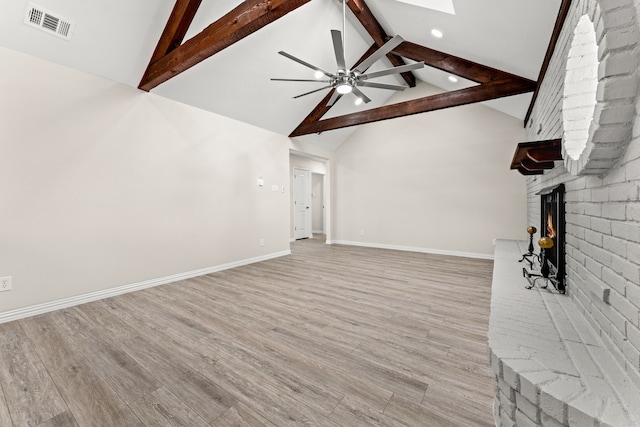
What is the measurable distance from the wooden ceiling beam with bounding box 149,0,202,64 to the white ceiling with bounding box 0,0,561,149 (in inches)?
2.5

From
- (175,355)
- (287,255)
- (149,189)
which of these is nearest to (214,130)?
(149,189)

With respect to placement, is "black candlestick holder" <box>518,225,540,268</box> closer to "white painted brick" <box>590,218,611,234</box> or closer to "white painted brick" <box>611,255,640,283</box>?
"white painted brick" <box>590,218,611,234</box>

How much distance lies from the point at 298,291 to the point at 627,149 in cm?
285

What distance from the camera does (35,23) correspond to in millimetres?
2344

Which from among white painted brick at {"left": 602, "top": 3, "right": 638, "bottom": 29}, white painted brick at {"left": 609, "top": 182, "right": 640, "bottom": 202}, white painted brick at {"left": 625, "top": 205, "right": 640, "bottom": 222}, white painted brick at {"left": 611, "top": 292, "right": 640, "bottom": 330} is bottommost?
white painted brick at {"left": 611, "top": 292, "right": 640, "bottom": 330}

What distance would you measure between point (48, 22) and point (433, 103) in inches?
180

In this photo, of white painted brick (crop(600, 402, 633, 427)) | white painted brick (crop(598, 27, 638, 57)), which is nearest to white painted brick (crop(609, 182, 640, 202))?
white painted brick (crop(598, 27, 638, 57))

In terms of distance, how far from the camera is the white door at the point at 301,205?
303 inches

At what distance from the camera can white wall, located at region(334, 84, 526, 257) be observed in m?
4.83

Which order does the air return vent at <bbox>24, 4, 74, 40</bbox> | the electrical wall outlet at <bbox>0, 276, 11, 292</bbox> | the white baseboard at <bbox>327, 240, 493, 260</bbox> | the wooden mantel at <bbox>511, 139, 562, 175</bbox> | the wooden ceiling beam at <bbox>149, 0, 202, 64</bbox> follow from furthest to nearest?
the white baseboard at <bbox>327, 240, 493, 260</bbox>
the wooden ceiling beam at <bbox>149, 0, 202, 64</bbox>
the electrical wall outlet at <bbox>0, 276, 11, 292</bbox>
the air return vent at <bbox>24, 4, 74, 40</bbox>
the wooden mantel at <bbox>511, 139, 562, 175</bbox>

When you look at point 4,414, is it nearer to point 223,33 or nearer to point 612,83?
point 223,33

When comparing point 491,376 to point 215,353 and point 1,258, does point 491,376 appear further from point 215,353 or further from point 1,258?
point 1,258

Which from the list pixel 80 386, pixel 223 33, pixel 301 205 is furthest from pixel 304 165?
pixel 80 386

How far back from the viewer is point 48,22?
2.39 meters
